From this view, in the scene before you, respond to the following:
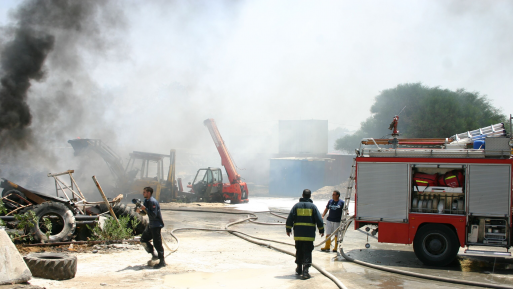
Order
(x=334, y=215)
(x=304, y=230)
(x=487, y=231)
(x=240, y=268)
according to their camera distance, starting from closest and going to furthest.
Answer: (x=304, y=230), (x=240, y=268), (x=487, y=231), (x=334, y=215)

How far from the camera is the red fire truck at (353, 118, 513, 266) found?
27.2 feet

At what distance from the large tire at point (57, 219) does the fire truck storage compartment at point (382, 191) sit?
632 cm

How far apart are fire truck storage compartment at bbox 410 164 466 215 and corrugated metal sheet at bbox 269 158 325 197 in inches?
983

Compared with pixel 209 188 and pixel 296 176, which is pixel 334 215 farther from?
pixel 296 176

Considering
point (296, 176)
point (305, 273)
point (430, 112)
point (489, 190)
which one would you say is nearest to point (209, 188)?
point (296, 176)

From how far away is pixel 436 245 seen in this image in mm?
8578

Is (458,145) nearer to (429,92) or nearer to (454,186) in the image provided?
(454,186)

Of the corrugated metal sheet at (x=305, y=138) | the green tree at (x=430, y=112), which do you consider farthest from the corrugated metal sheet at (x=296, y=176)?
the green tree at (x=430, y=112)

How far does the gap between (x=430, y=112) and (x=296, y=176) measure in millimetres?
14055

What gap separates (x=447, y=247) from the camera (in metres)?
8.42

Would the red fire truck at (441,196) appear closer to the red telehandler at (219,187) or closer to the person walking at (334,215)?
the person walking at (334,215)

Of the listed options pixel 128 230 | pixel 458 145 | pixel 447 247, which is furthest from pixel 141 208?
pixel 458 145

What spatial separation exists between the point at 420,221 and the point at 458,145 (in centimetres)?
198

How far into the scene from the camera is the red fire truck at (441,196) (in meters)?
8.28
